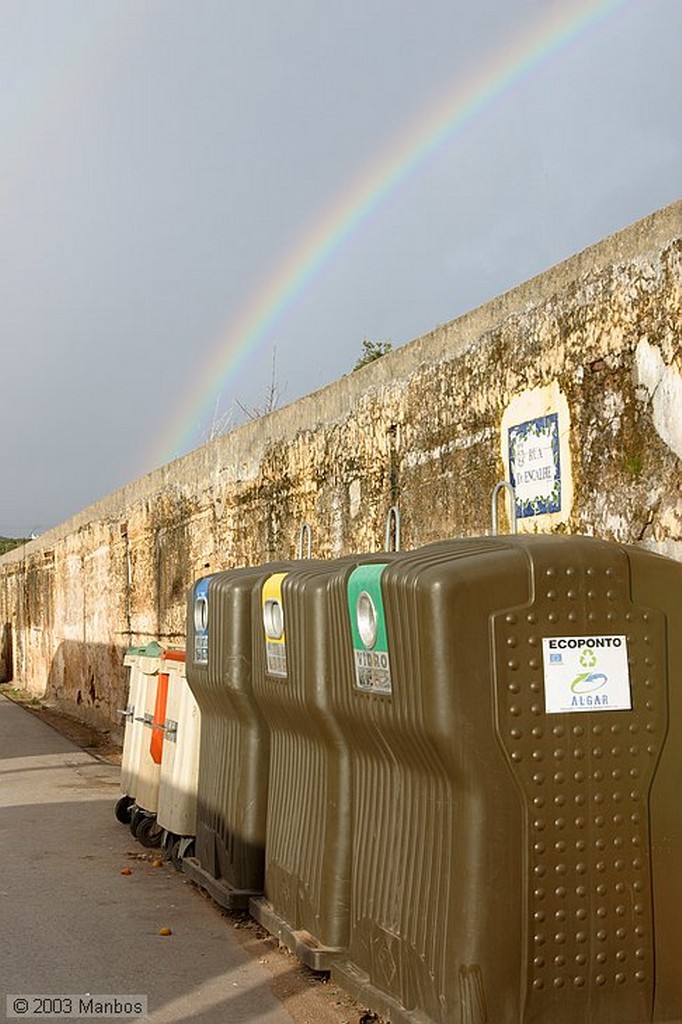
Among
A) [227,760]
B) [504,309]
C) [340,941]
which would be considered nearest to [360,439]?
[504,309]

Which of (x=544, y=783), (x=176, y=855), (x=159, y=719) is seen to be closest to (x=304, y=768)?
(x=544, y=783)

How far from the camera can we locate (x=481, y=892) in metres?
4.61

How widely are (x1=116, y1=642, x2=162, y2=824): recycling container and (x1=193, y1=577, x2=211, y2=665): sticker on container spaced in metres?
1.50

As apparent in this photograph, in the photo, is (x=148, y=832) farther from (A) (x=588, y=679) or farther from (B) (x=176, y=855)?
(A) (x=588, y=679)

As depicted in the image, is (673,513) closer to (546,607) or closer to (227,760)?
(546,607)

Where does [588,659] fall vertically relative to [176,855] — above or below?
above

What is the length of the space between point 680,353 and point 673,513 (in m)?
0.73

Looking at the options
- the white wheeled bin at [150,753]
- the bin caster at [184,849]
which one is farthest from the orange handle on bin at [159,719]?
the bin caster at [184,849]

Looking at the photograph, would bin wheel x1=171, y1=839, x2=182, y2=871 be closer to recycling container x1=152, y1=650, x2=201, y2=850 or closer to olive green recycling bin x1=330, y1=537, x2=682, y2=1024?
recycling container x1=152, y1=650, x2=201, y2=850

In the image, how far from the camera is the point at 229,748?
755 cm

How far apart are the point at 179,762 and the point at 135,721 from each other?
5.37ft

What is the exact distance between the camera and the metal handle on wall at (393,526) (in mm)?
8773

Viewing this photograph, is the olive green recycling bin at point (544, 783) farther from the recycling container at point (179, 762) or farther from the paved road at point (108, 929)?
the recycling container at point (179, 762)

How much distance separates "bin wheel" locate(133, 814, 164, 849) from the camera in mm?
9508
